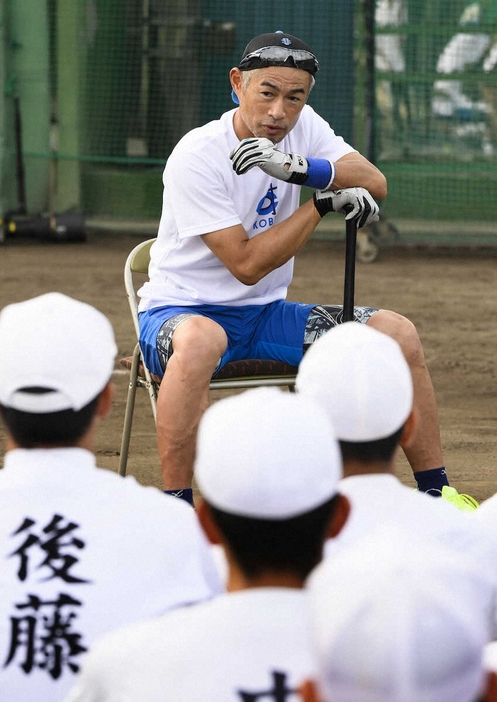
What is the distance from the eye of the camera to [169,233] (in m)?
4.15

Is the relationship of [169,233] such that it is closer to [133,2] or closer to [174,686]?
[174,686]

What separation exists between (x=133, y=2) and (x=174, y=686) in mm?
10684

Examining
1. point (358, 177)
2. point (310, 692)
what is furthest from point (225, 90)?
point (310, 692)

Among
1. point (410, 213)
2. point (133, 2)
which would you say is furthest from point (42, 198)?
point (410, 213)

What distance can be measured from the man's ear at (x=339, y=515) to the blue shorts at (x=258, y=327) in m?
2.13

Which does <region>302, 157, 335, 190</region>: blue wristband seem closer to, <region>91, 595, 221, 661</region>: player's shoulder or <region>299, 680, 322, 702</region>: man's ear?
<region>91, 595, 221, 661</region>: player's shoulder

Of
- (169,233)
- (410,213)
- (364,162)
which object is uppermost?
(364,162)

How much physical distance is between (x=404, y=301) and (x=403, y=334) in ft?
14.9

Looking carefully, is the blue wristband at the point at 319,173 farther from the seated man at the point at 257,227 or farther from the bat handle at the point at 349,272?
the bat handle at the point at 349,272

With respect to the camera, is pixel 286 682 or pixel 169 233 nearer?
pixel 286 682

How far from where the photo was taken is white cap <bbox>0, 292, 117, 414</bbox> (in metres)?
2.13

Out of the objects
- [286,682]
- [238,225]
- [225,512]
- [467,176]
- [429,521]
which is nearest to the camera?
[286,682]

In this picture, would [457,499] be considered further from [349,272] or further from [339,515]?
[339,515]

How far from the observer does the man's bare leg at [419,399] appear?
380 cm
